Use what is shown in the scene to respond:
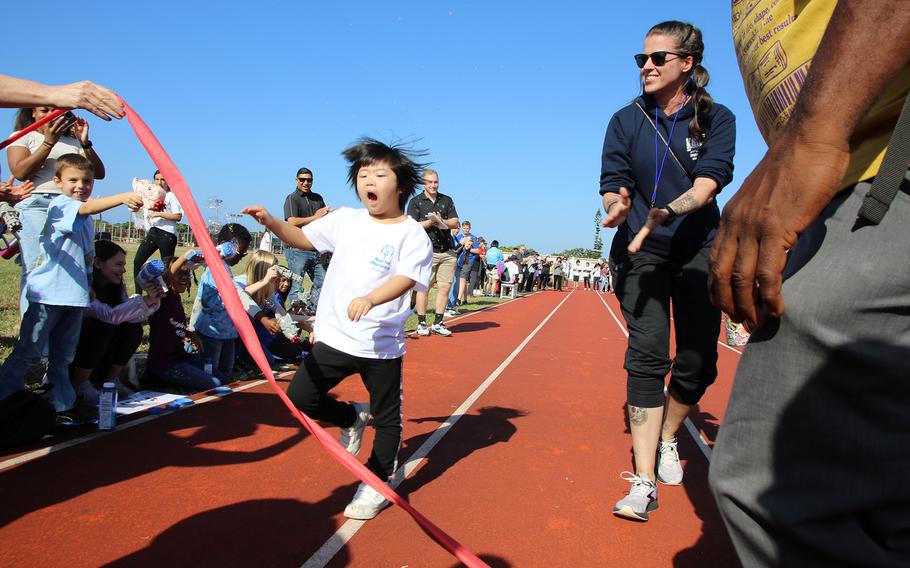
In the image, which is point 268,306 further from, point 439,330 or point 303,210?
point 439,330

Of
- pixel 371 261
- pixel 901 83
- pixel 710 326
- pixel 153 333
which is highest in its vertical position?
pixel 901 83

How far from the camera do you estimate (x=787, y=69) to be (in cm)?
138

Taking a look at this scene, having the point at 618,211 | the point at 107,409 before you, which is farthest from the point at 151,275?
the point at 618,211

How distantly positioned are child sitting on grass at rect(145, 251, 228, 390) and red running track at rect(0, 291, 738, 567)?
0.46m

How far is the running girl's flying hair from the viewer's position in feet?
11.7

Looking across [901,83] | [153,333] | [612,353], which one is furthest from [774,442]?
[612,353]

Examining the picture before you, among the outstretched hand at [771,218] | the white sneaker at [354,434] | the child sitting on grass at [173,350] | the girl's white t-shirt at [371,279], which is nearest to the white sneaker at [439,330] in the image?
the child sitting on grass at [173,350]

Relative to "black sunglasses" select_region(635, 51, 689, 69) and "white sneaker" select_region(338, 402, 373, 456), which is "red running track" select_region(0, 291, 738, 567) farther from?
"black sunglasses" select_region(635, 51, 689, 69)

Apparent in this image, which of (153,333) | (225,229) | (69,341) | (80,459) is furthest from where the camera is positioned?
(225,229)

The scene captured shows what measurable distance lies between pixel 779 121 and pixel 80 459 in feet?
13.4

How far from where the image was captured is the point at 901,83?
1.12m

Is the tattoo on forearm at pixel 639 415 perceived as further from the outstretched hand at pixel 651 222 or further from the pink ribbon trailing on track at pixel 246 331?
the pink ribbon trailing on track at pixel 246 331

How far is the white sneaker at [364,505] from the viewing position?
3098 millimetres

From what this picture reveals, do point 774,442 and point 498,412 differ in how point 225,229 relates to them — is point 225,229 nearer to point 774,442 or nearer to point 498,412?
point 498,412
